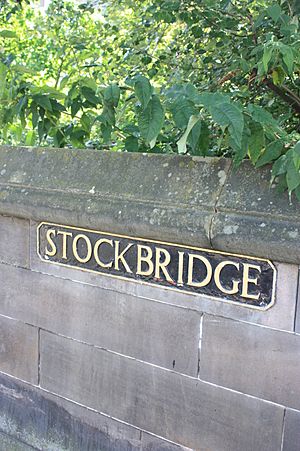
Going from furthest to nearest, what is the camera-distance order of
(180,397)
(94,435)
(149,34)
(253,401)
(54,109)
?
(149,34) < (54,109) < (94,435) < (180,397) < (253,401)

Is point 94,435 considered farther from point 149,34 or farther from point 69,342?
point 149,34

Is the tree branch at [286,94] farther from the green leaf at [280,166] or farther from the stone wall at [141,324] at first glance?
the green leaf at [280,166]

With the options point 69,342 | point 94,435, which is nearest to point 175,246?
point 69,342

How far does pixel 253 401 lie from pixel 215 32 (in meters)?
2.72

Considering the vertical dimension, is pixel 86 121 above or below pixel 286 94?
below

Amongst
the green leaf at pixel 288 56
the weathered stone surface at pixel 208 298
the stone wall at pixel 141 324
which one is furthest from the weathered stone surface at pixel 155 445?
the green leaf at pixel 288 56

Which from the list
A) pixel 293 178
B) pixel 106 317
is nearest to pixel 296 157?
pixel 293 178

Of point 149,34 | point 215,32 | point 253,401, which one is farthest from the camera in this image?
point 149,34

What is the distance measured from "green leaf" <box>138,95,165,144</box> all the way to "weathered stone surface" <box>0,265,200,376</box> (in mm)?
781

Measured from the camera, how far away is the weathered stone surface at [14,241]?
321cm

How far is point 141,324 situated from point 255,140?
102 centimetres

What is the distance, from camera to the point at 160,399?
277cm

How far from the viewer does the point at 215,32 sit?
4180mm

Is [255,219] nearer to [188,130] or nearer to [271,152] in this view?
[271,152]
